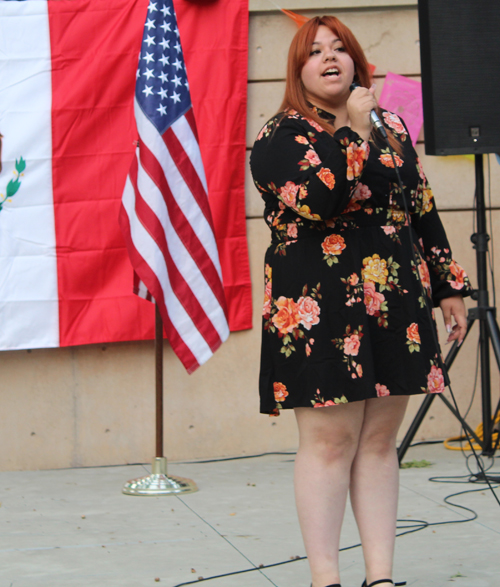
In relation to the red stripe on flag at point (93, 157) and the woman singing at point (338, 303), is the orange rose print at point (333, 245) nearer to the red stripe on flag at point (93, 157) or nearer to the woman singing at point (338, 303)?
the woman singing at point (338, 303)

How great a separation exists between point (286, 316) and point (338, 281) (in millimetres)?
182

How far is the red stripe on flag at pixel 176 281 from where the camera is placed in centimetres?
394

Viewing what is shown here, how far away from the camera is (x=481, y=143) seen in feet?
13.0

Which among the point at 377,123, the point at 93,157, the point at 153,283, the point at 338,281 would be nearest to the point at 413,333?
the point at 338,281

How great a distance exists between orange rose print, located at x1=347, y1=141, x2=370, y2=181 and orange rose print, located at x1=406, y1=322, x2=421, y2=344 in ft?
1.57

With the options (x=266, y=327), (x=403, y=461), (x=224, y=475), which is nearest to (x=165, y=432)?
(x=224, y=475)

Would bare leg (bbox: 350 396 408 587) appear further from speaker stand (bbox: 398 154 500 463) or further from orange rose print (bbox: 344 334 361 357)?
speaker stand (bbox: 398 154 500 463)

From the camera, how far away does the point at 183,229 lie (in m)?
4.06

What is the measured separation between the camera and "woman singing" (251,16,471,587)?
6.82 feet

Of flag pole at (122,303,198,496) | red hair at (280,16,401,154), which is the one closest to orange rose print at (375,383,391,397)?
red hair at (280,16,401,154)

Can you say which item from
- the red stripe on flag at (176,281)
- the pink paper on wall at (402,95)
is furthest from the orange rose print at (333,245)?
the pink paper on wall at (402,95)

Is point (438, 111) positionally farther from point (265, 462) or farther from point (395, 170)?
point (265, 462)

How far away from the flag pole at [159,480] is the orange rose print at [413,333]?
216 cm

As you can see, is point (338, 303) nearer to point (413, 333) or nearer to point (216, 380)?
point (413, 333)
